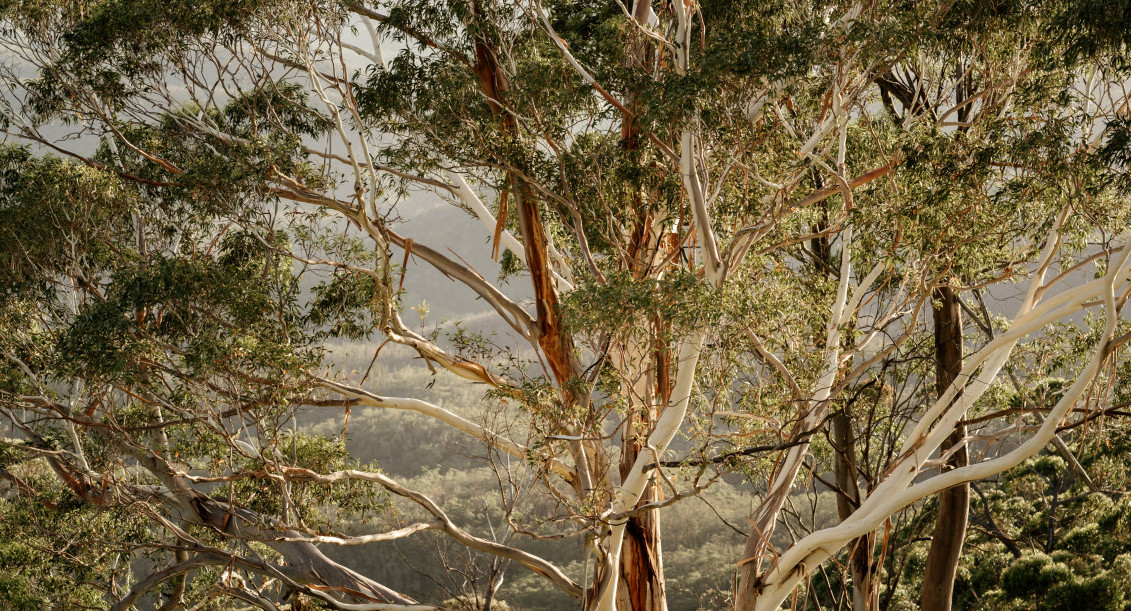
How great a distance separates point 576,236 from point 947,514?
3.50m

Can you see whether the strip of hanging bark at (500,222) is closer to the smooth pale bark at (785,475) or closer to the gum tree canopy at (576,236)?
the gum tree canopy at (576,236)

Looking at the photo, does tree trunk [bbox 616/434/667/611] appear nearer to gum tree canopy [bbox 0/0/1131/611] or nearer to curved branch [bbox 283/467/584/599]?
gum tree canopy [bbox 0/0/1131/611]

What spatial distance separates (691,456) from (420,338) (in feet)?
6.67

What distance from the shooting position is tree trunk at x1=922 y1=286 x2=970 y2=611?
710 centimetres

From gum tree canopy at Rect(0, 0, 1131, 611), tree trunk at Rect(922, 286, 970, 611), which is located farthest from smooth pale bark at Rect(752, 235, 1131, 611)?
tree trunk at Rect(922, 286, 970, 611)

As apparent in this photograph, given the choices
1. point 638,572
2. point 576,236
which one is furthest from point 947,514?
point 576,236

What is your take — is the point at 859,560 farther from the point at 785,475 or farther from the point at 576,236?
the point at 576,236

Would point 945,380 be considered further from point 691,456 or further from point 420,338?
point 420,338

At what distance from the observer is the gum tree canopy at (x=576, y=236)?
5180 mm

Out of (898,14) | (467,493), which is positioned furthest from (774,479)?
(467,493)

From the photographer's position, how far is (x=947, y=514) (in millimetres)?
7188

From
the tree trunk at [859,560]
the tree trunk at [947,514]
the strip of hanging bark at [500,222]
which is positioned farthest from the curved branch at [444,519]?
the tree trunk at [947,514]

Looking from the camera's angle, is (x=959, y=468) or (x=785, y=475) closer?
(x=959, y=468)

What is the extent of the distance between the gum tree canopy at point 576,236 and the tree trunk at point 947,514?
3 cm
